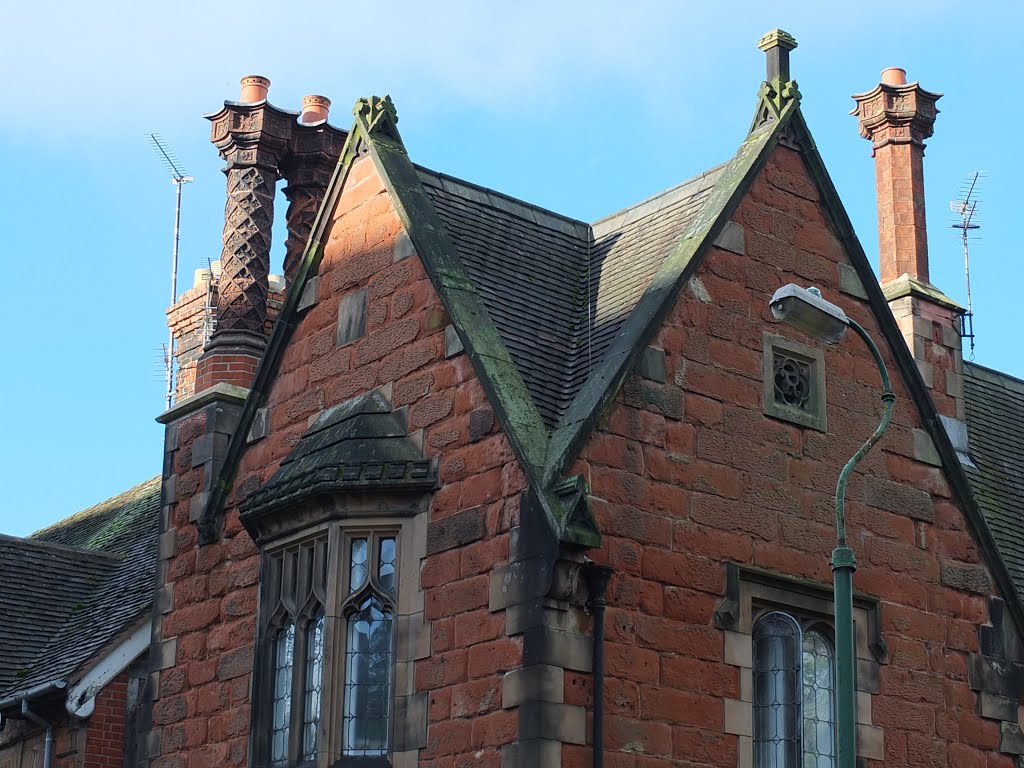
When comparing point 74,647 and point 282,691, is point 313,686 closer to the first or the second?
point 282,691

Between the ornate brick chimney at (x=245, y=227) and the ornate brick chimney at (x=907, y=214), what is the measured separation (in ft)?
21.3

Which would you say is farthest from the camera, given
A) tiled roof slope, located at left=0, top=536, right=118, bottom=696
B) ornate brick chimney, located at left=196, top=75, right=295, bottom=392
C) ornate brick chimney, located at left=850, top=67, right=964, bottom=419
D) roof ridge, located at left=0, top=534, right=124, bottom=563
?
roof ridge, located at left=0, top=534, right=124, bottom=563

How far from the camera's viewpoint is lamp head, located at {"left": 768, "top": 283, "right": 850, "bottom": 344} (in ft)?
43.9

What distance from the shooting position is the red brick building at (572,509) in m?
15.0

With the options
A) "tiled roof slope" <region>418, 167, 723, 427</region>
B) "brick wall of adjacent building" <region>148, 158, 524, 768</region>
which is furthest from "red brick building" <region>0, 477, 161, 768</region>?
"tiled roof slope" <region>418, 167, 723, 427</region>

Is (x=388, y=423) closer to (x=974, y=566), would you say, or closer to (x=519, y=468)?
(x=519, y=468)

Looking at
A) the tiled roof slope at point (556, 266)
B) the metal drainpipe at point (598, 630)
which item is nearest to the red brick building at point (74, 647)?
the tiled roof slope at point (556, 266)

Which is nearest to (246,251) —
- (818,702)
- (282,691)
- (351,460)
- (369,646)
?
(351,460)

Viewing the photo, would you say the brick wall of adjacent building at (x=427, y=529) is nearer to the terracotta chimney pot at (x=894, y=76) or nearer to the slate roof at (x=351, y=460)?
the slate roof at (x=351, y=460)

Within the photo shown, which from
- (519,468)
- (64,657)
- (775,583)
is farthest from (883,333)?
(64,657)

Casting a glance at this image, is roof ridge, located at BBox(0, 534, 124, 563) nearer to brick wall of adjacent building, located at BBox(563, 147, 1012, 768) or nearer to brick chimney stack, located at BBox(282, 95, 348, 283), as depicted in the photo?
brick chimney stack, located at BBox(282, 95, 348, 283)

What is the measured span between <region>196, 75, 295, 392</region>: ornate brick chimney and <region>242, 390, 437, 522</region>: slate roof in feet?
10.2

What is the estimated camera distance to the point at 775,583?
52.5ft

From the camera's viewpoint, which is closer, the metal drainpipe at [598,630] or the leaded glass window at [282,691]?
the metal drainpipe at [598,630]
